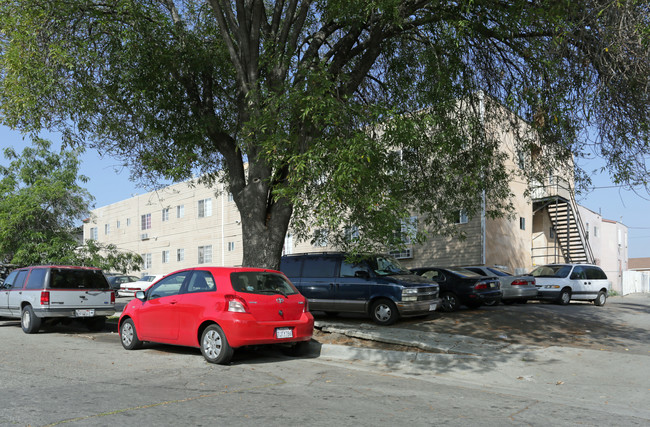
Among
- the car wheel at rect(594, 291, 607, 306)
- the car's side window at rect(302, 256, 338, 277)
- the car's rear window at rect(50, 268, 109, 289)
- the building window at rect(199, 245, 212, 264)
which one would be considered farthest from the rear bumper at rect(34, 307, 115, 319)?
the building window at rect(199, 245, 212, 264)

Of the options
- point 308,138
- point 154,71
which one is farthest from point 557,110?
point 154,71

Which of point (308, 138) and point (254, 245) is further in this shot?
point (254, 245)

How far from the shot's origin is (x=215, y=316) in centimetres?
874

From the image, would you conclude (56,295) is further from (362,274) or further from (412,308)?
(412,308)

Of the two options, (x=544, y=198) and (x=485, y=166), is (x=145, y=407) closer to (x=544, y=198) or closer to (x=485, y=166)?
(x=485, y=166)

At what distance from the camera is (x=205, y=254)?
118 ft

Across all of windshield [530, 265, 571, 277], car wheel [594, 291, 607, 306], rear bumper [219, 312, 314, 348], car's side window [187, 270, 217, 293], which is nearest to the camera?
rear bumper [219, 312, 314, 348]

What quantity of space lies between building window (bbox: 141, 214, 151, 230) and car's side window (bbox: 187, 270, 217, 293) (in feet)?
111

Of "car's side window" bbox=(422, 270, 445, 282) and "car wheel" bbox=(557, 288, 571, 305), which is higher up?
"car's side window" bbox=(422, 270, 445, 282)

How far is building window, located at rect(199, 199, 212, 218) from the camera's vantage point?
35719mm

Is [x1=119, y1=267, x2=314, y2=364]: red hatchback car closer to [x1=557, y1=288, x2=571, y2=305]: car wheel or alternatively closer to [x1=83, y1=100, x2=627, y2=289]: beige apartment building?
[x1=83, y1=100, x2=627, y2=289]: beige apartment building

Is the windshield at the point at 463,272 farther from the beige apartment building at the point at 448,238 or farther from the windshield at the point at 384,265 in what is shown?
the windshield at the point at 384,265

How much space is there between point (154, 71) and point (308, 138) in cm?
452

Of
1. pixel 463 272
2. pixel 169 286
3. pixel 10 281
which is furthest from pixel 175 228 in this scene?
pixel 169 286
